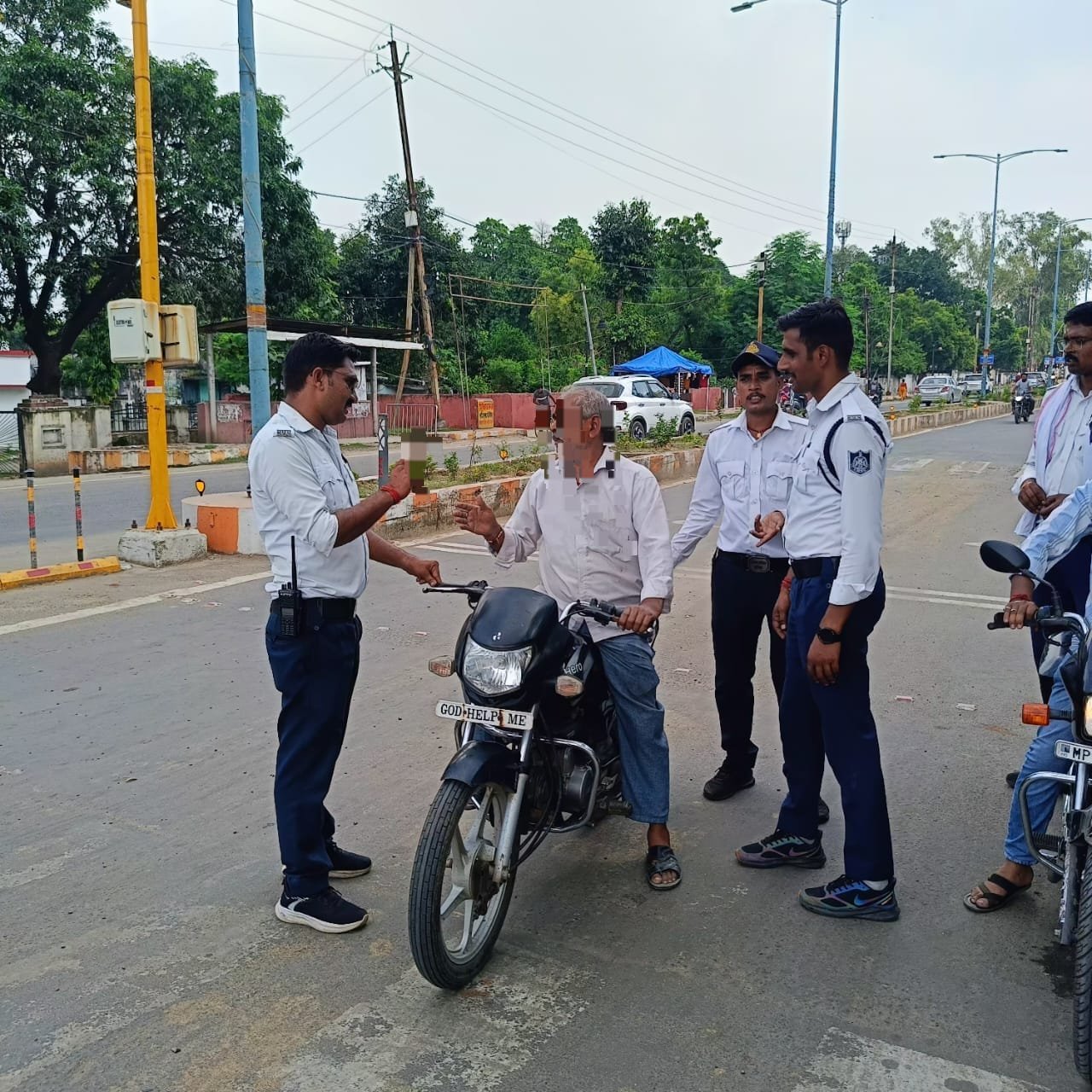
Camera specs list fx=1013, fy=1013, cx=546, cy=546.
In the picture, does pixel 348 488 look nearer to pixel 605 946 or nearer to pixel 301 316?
pixel 605 946

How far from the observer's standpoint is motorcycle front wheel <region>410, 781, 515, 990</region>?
2.78 metres

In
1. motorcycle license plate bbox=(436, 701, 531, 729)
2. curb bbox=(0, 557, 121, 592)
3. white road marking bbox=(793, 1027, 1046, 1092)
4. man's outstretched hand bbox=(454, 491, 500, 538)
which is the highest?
man's outstretched hand bbox=(454, 491, 500, 538)

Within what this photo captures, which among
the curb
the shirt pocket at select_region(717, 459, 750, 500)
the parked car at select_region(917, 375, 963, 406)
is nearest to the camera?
the shirt pocket at select_region(717, 459, 750, 500)

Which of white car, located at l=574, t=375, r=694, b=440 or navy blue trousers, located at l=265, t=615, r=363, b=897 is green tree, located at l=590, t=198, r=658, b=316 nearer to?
white car, located at l=574, t=375, r=694, b=440

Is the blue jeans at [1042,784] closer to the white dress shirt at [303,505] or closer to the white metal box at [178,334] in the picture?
the white dress shirt at [303,505]

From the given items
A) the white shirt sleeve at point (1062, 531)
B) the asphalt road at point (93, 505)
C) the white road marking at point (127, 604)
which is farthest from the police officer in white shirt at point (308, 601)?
the white road marking at point (127, 604)

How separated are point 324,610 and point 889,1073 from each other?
2.10 m

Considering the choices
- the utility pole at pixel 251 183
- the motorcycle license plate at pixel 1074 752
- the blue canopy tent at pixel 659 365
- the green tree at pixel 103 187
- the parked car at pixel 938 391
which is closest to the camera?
the motorcycle license plate at pixel 1074 752

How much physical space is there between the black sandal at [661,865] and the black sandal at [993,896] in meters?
0.98

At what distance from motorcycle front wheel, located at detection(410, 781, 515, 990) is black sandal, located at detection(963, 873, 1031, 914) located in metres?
1.59

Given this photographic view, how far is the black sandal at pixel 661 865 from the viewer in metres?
3.58

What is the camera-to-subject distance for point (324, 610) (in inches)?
131

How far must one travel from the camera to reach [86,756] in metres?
4.80

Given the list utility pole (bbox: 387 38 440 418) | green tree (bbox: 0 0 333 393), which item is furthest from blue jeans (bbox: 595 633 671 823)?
utility pole (bbox: 387 38 440 418)
